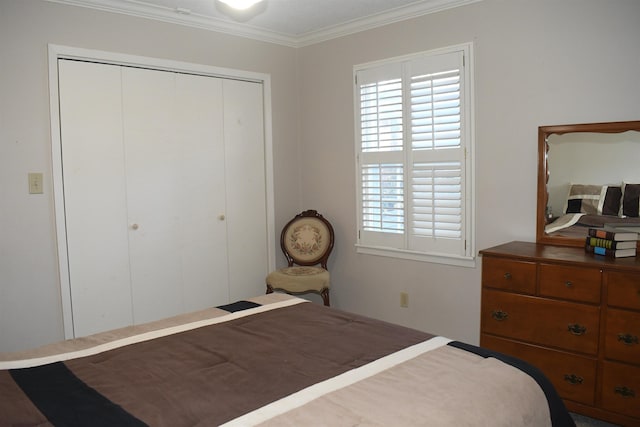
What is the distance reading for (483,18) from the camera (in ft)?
10.1

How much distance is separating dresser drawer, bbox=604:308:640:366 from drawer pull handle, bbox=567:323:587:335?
0.33 feet

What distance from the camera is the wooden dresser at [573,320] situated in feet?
7.55

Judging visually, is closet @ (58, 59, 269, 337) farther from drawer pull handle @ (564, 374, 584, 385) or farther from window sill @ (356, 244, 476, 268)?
drawer pull handle @ (564, 374, 584, 385)

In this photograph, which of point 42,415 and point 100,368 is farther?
point 100,368

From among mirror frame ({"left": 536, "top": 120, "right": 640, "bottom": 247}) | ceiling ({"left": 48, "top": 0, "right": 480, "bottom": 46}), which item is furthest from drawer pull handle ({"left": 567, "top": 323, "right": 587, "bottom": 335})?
ceiling ({"left": 48, "top": 0, "right": 480, "bottom": 46})

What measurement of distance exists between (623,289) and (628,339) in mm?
233

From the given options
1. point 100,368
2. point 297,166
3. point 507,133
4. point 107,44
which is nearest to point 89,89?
point 107,44

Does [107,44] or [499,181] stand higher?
[107,44]

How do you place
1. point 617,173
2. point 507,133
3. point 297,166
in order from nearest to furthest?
point 617,173
point 507,133
point 297,166

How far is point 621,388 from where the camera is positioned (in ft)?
7.64

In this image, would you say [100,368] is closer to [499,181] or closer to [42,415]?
[42,415]

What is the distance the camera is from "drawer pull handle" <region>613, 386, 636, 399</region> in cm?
230

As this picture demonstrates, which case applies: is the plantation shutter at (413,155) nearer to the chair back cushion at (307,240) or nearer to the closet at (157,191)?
the chair back cushion at (307,240)

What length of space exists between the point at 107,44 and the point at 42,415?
254cm
